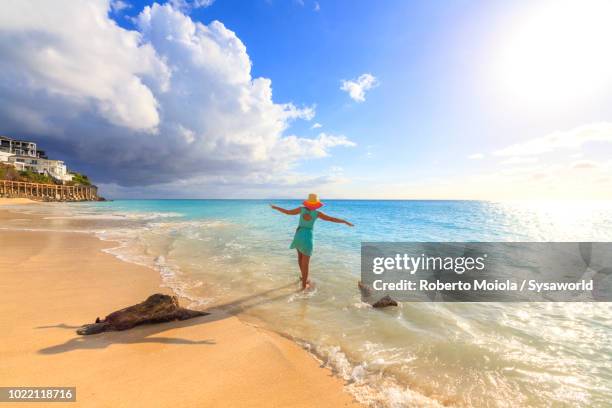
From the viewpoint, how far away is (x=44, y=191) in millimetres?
83750

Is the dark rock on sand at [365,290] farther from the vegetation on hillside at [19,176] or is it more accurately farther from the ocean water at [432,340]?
the vegetation on hillside at [19,176]

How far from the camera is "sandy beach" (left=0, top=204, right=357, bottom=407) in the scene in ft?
10.3

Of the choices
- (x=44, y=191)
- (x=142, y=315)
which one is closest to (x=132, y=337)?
(x=142, y=315)

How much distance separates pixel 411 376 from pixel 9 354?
19.5 ft

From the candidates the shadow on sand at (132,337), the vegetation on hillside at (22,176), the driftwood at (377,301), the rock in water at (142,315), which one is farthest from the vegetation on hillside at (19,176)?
the driftwood at (377,301)

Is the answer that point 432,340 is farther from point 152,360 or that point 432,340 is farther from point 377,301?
point 152,360

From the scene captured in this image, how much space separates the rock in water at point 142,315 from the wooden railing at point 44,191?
98370 mm

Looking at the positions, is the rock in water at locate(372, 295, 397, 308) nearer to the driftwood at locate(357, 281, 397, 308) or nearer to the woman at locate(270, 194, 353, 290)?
the driftwood at locate(357, 281, 397, 308)

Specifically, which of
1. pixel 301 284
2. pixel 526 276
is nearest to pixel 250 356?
pixel 301 284

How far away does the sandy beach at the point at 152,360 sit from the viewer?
3139 millimetres

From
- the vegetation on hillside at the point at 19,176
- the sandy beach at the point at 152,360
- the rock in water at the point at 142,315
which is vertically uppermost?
the vegetation on hillside at the point at 19,176

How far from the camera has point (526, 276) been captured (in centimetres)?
994

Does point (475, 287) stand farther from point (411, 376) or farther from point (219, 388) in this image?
point (219, 388)

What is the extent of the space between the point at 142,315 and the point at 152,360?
4.35 feet
